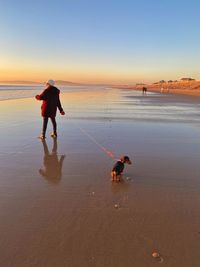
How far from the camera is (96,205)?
163 inches

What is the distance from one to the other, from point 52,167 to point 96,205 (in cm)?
204

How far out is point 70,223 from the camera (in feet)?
11.9

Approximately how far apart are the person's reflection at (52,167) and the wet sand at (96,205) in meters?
0.02

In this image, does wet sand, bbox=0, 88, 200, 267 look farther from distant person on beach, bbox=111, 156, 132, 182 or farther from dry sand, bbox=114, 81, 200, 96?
dry sand, bbox=114, 81, 200, 96

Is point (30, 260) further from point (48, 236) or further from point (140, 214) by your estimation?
point (140, 214)

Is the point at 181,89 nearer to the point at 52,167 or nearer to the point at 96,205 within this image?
the point at 52,167

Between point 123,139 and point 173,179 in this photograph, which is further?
point 123,139

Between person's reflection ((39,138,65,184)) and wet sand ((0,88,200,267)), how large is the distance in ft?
0.05

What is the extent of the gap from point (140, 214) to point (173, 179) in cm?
158

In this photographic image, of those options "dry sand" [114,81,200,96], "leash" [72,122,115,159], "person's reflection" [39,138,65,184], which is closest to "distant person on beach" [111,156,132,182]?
"person's reflection" [39,138,65,184]

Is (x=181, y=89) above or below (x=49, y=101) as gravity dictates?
below

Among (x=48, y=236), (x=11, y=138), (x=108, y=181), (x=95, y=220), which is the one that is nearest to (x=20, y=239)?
(x=48, y=236)

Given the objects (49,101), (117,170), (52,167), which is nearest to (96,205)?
(117,170)

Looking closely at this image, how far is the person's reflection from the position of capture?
530cm
